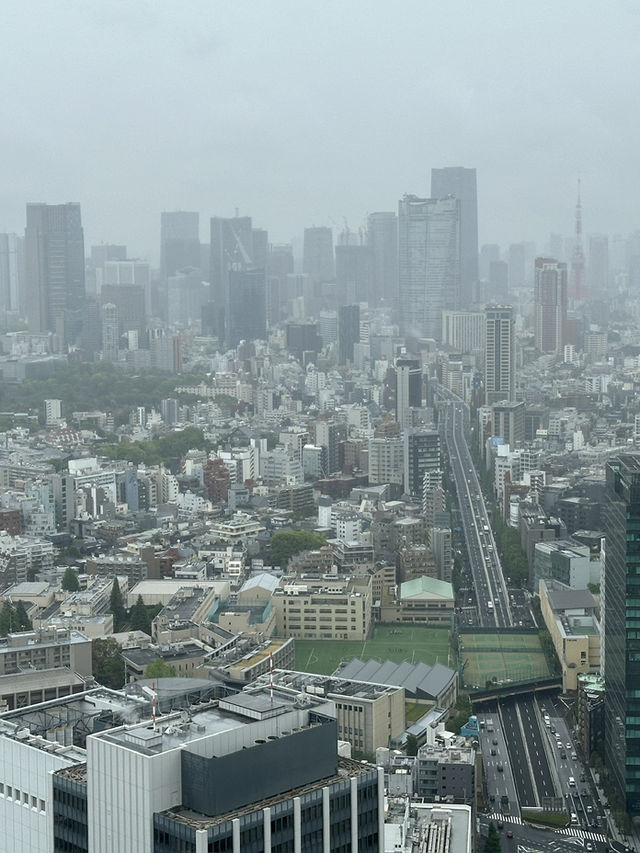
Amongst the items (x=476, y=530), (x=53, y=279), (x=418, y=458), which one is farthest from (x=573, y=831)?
(x=53, y=279)

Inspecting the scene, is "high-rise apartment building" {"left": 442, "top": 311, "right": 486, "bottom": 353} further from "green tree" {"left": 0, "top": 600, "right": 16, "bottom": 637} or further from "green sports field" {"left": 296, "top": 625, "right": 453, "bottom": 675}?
"green tree" {"left": 0, "top": 600, "right": 16, "bottom": 637}

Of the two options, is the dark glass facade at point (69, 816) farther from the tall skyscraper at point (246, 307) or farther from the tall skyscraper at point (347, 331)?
the tall skyscraper at point (246, 307)

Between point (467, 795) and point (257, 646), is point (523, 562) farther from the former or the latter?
point (467, 795)

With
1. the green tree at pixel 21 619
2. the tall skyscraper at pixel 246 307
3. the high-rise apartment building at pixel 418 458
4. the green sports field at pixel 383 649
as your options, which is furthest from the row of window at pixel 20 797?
the tall skyscraper at pixel 246 307

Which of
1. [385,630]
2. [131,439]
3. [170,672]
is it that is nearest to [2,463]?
[131,439]

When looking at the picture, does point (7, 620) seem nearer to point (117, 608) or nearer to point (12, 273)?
point (117, 608)

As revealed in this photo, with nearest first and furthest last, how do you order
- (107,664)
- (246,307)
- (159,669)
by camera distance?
(159,669), (107,664), (246,307)
